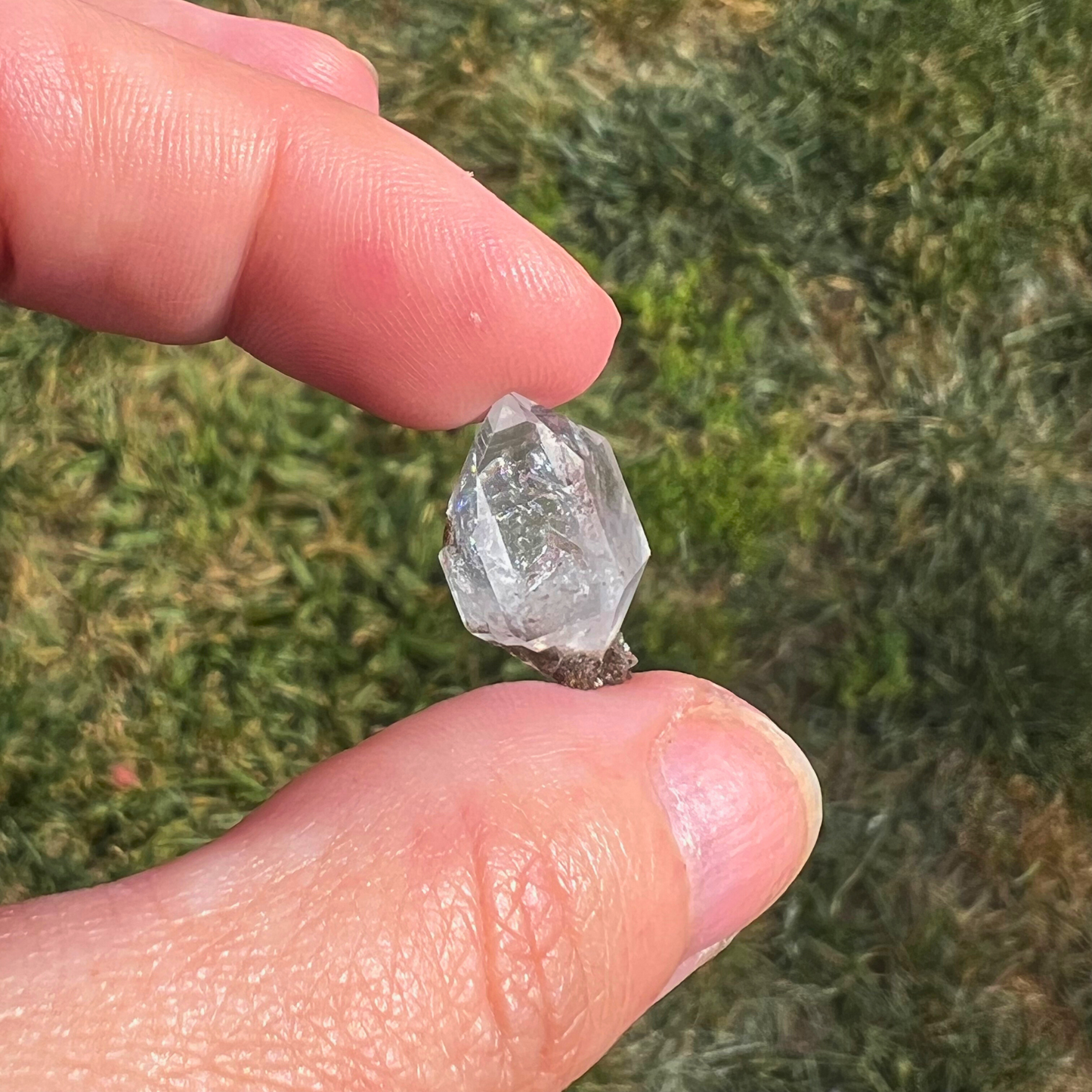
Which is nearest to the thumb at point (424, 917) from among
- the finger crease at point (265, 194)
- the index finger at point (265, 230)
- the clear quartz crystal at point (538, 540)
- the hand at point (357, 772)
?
the hand at point (357, 772)

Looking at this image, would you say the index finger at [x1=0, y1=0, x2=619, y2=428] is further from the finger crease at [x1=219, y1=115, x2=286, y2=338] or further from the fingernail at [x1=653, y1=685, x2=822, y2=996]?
the fingernail at [x1=653, y1=685, x2=822, y2=996]

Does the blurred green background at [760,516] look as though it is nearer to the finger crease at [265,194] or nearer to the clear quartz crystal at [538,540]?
the finger crease at [265,194]

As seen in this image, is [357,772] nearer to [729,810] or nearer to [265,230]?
[729,810]

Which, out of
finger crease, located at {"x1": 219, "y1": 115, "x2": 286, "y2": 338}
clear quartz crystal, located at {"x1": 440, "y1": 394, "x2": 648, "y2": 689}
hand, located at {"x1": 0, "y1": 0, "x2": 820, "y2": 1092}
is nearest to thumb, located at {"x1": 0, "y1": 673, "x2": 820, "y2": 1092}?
hand, located at {"x1": 0, "y1": 0, "x2": 820, "y2": 1092}

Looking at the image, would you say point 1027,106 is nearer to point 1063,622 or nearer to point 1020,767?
point 1063,622

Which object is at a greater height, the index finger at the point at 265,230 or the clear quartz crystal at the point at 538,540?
the index finger at the point at 265,230

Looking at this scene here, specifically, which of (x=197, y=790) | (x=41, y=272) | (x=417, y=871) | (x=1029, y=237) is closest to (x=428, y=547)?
(x=197, y=790)
